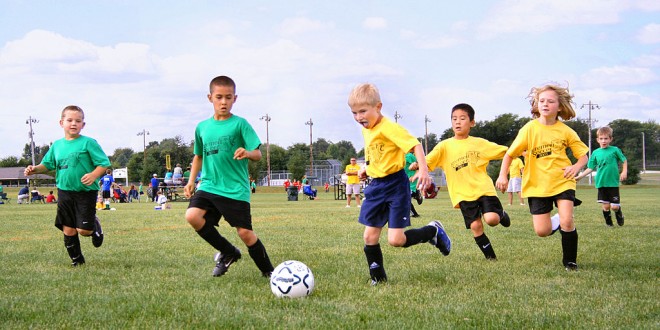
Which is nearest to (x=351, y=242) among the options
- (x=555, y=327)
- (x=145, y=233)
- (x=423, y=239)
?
(x=423, y=239)

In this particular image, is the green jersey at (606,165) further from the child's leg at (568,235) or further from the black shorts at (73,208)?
the black shorts at (73,208)

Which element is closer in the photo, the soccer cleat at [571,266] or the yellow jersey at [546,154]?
the soccer cleat at [571,266]

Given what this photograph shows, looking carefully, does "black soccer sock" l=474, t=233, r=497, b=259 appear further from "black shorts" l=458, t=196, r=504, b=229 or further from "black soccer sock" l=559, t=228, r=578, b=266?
"black soccer sock" l=559, t=228, r=578, b=266

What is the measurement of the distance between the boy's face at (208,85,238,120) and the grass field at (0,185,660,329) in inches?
66.7

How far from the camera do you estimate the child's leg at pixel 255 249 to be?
5.92 meters

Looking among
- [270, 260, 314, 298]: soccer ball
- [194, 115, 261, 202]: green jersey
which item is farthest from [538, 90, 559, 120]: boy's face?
[270, 260, 314, 298]: soccer ball

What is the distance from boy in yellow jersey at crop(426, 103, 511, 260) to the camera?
735cm

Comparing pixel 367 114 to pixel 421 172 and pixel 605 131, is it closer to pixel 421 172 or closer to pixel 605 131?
pixel 421 172

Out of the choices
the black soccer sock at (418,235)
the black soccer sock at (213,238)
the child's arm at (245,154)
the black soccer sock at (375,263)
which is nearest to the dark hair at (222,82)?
the child's arm at (245,154)

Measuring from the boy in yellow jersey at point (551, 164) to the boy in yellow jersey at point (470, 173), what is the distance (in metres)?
0.62

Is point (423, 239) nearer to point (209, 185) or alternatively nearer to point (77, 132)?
point (209, 185)

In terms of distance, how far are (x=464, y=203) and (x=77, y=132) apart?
4.93 meters

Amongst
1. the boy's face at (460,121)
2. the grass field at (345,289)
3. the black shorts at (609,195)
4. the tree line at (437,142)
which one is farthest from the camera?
the tree line at (437,142)

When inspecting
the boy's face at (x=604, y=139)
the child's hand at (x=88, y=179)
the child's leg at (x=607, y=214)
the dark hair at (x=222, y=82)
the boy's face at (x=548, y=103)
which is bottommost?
the child's leg at (x=607, y=214)
